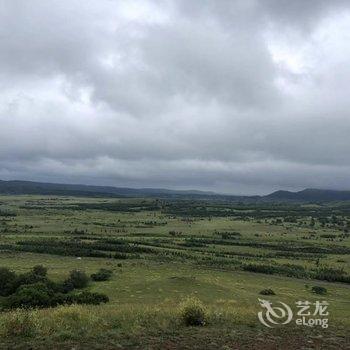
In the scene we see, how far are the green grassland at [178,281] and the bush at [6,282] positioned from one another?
26.1 ft

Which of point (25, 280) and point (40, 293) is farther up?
point (40, 293)

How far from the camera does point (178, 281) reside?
186 feet

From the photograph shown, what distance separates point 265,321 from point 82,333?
10.3 meters

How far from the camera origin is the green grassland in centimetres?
2102

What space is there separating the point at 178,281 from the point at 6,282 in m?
20.6

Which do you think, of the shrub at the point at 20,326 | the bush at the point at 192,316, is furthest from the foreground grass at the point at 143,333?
the bush at the point at 192,316

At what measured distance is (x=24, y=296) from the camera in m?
42.2

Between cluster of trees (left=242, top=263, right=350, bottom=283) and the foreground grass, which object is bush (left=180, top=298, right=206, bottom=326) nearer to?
the foreground grass

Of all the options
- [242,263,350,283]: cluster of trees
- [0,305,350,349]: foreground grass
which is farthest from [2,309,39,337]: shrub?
[242,263,350,283]: cluster of trees

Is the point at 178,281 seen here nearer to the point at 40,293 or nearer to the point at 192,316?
the point at 40,293

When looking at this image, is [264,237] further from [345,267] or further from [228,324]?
[228,324]

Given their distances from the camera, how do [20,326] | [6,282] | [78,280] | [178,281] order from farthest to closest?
[78,280] → [6,282] → [178,281] → [20,326]

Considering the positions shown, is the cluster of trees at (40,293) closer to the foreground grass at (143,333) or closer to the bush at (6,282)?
the bush at (6,282)

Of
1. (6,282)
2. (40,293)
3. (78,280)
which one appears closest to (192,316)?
(40,293)
